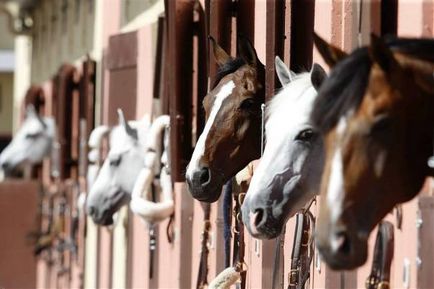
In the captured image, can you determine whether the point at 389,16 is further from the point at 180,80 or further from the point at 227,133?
the point at 180,80

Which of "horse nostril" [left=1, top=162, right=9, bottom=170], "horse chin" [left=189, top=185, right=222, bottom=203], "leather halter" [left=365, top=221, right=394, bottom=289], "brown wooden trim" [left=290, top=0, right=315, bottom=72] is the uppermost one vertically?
"brown wooden trim" [left=290, top=0, right=315, bottom=72]

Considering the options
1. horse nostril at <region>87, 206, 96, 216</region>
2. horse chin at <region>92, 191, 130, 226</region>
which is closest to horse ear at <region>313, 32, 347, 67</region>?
horse chin at <region>92, 191, 130, 226</region>

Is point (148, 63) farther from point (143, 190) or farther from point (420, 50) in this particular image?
point (420, 50)

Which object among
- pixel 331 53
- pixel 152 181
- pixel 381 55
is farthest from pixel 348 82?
pixel 152 181

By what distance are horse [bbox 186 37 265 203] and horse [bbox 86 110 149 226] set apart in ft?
10.8

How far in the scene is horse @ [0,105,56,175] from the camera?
15.7 m

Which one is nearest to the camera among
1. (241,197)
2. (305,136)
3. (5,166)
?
(305,136)

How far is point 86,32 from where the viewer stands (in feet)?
Answer: 49.7

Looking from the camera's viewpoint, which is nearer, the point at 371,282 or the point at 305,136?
the point at 371,282

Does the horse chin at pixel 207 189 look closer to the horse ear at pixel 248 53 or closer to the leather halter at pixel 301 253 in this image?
the leather halter at pixel 301 253

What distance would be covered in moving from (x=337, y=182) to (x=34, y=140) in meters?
11.6

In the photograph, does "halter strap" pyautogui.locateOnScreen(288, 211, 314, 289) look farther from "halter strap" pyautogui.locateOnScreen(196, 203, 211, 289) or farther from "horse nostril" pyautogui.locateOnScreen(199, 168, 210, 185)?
"halter strap" pyautogui.locateOnScreen(196, 203, 211, 289)

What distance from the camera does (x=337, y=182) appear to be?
4.32 meters

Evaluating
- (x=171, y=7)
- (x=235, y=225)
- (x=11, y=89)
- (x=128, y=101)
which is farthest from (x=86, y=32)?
(x=11, y=89)
